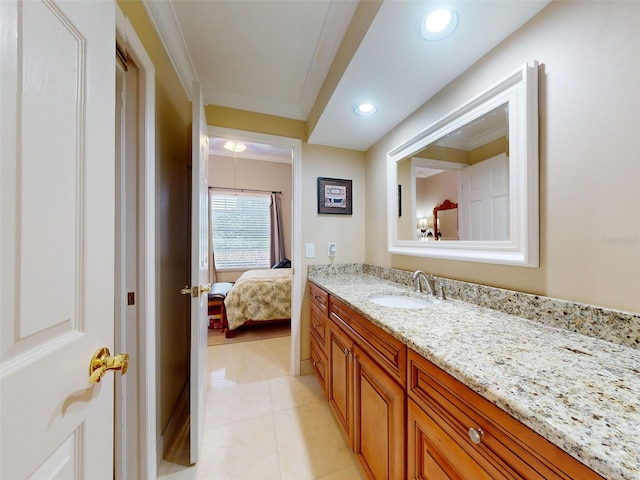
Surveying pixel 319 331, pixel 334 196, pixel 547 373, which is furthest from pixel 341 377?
pixel 334 196

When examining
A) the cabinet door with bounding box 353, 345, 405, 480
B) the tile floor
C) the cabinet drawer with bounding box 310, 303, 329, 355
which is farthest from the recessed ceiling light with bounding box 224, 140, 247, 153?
the cabinet door with bounding box 353, 345, 405, 480

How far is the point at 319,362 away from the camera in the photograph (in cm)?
180

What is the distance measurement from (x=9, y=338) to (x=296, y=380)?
6.51 ft

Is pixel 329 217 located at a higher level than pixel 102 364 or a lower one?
higher

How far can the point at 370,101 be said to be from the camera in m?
1.49

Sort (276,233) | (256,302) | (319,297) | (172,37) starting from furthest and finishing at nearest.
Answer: (276,233)
(256,302)
(319,297)
(172,37)

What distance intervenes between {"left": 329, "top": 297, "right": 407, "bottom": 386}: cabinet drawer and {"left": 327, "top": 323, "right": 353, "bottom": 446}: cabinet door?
10cm

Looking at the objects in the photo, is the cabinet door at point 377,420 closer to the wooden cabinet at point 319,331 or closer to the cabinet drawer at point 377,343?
the cabinet drawer at point 377,343

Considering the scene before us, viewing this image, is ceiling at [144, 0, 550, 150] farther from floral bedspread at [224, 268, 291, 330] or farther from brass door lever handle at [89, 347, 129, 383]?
floral bedspread at [224, 268, 291, 330]

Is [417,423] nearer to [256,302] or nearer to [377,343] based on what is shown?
[377,343]

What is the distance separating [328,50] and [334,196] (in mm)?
1069

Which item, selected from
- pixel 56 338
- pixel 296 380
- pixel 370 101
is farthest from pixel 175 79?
pixel 296 380

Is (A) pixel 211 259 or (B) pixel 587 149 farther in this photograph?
(A) pixel 211 259

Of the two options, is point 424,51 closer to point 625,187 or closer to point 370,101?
point 370,101
